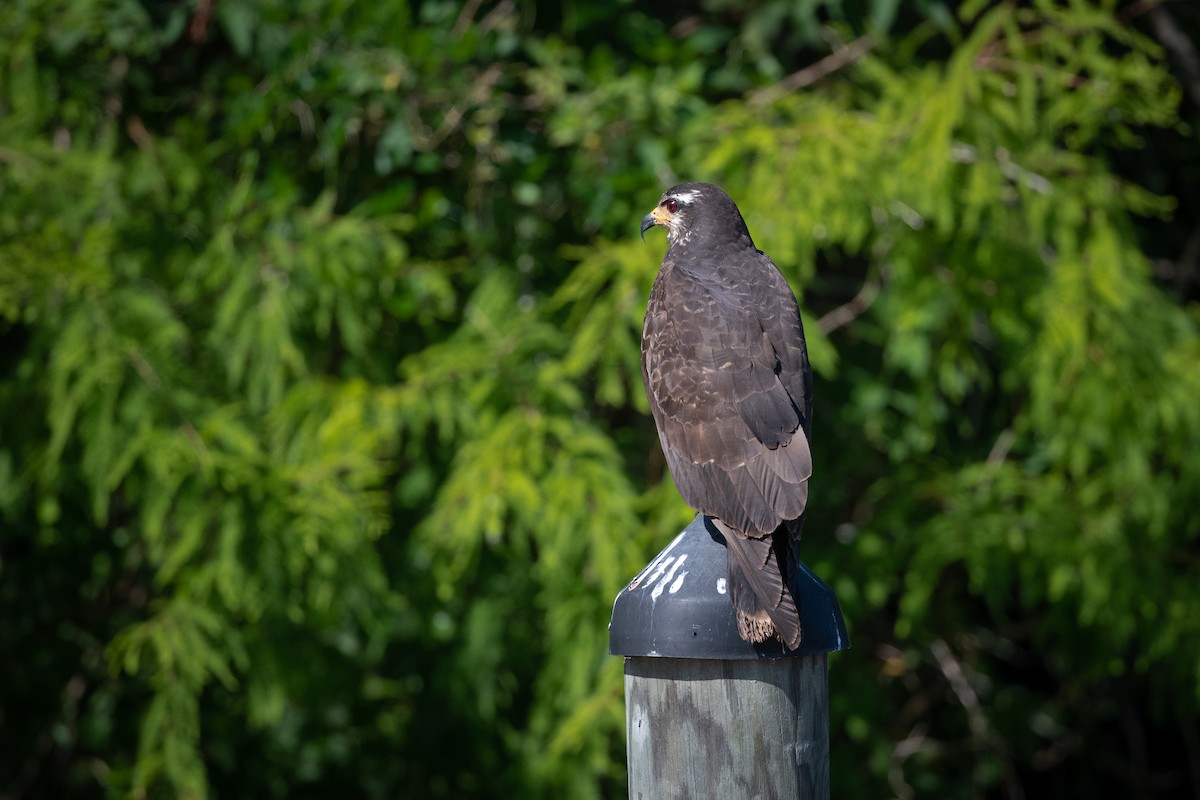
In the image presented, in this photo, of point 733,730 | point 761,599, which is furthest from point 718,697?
point 761,599

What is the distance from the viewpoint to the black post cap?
1.67 meters

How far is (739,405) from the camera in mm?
2125

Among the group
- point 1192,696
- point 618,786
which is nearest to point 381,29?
point 618,786

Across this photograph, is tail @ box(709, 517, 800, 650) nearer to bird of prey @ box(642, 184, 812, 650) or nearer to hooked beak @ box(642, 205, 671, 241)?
bird of prey @ box(642, 184, 812, 650)

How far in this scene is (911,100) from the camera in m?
3.58

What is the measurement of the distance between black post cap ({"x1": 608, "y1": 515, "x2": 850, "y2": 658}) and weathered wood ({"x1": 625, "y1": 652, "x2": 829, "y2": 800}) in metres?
0.04

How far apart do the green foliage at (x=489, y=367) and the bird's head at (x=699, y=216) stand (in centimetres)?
57

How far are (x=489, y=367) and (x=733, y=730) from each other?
1944 millimetres

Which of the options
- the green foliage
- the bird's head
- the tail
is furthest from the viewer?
the green foliage

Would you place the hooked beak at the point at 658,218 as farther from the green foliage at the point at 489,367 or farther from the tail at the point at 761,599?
the tail at the point at 761,599

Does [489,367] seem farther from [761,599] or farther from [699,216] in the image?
[761,599]

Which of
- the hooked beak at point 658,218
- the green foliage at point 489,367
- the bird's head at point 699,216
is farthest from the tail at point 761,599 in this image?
the green foliage at point 489,367

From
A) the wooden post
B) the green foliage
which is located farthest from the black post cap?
the green foliage

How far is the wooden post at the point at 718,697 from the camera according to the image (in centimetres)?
167
